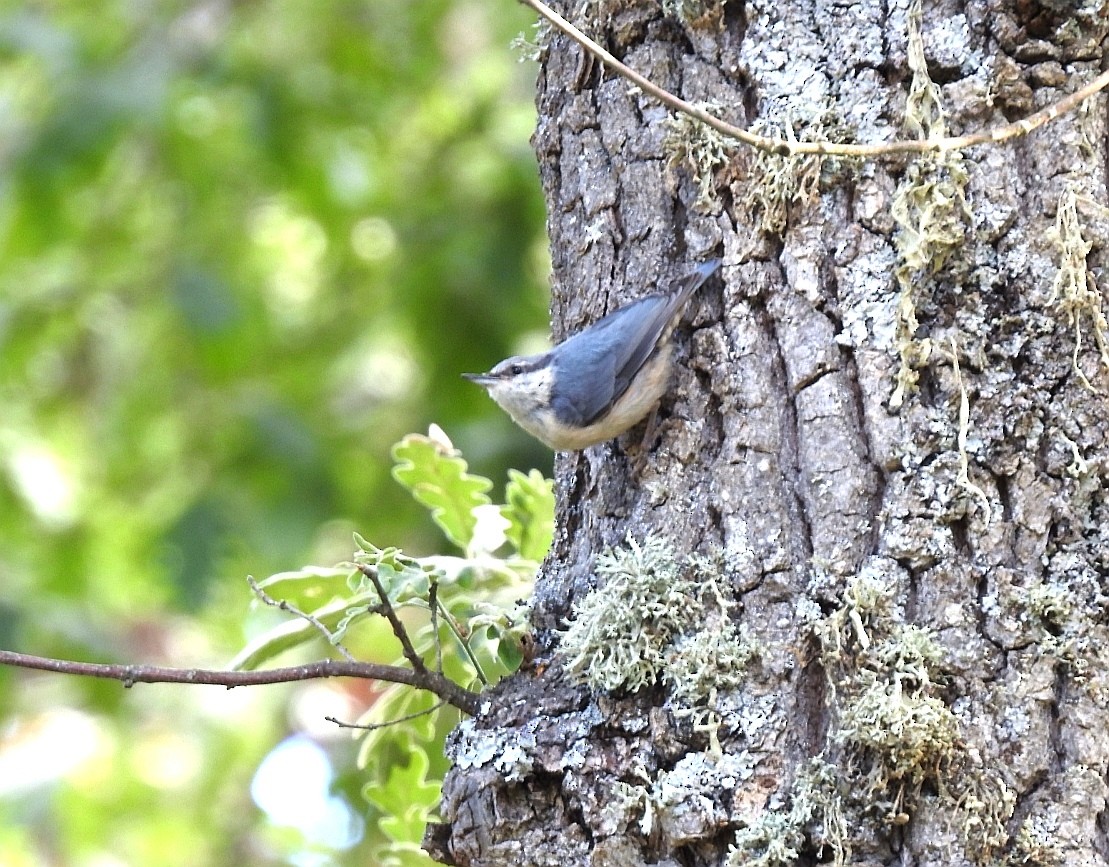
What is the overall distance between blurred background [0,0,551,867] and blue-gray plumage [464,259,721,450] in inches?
83.6

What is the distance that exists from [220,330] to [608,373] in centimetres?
328

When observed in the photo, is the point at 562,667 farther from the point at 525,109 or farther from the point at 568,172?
the point at 525,109

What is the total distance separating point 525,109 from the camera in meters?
6.55

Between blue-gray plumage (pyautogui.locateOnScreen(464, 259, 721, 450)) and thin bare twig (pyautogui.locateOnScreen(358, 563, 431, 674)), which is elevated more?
blue-gray plumage (pyautogui.locateOnScreen(464, 259, 721, 450))

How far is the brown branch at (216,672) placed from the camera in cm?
175

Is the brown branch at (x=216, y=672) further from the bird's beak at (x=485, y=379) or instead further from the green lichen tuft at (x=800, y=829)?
the bird's beak at (x=485, y=379)

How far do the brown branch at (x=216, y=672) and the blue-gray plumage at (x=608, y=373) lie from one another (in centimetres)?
67

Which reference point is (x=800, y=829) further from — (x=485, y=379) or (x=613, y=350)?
(x=485, y=379)

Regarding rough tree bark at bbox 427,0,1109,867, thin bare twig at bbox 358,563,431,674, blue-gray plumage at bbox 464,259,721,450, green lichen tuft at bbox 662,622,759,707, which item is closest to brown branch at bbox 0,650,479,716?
thin bare twig at bbox 358,563,431,674

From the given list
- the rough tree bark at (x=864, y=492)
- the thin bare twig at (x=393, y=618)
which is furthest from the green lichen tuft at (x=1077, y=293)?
the thin bare twig at (x=393, y=618)

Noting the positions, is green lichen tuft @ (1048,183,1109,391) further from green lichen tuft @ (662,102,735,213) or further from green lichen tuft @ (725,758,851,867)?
green lichen tuft @ (725,758,851,867)

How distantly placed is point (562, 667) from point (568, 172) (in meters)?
0.92

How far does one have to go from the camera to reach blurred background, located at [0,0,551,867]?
5449 mm

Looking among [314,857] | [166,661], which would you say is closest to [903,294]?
[314,857]
